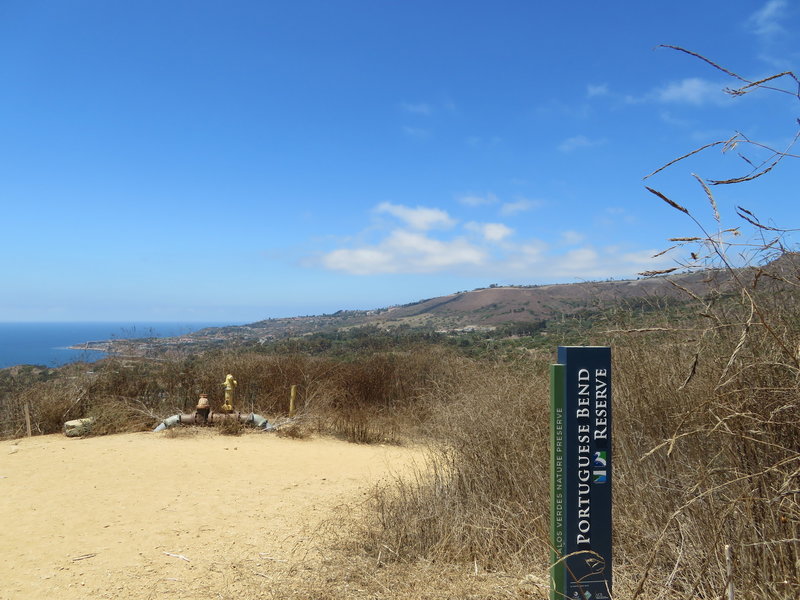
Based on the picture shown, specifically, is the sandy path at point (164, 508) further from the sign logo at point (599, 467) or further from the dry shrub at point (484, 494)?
the sign logo at point (599, 467)

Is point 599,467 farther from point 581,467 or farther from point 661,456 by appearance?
point 661,456

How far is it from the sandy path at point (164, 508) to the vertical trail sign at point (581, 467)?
7.96ft

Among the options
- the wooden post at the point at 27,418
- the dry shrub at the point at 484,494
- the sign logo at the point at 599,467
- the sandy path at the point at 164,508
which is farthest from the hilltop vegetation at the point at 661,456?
the wooden post at the point at 27,418

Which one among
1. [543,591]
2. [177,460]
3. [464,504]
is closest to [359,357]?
[177,460]

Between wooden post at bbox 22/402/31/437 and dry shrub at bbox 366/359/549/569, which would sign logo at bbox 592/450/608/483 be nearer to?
dry shrub at bbox 366/359/549/569

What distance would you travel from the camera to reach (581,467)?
9.94 feet

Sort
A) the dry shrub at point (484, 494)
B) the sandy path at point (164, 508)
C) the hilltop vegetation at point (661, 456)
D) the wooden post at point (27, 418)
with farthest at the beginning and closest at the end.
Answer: the wooden post at point (27, 418) < the sandy path at point (164, 508) < the dry shrub at point (484, 494) < the hilltop vegetation at point (661, 456)

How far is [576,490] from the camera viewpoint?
3.01 m

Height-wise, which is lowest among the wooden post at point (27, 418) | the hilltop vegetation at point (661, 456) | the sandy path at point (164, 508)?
the sandy path at point (164, 508)

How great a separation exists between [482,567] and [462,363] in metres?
9.24

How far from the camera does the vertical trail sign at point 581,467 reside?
3010 mm

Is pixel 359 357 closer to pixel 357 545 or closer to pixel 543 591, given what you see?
pixel 357 545

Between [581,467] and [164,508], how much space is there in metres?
5.66

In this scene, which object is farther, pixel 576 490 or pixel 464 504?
pixel 464 504
